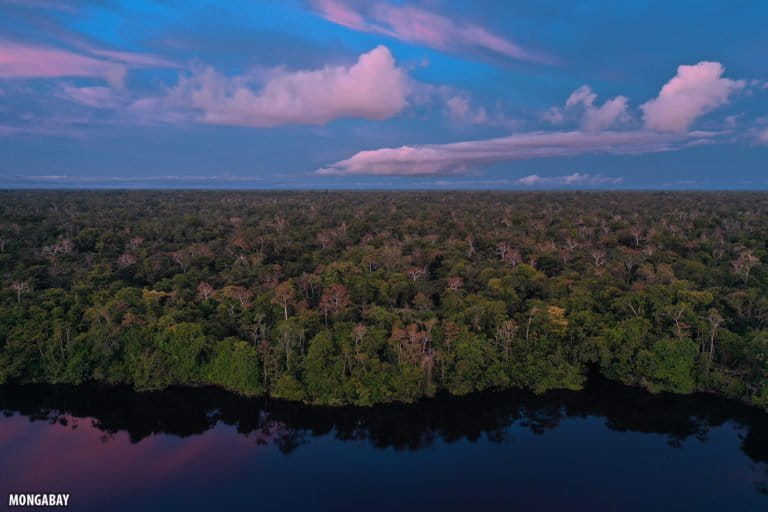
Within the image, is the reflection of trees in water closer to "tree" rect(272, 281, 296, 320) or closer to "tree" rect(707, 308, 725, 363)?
"tree" rect(707, 308, 725, 363)

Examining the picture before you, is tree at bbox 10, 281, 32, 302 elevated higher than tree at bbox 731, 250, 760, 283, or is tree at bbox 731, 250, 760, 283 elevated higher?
tree at bbox 731, 250, 760, 283

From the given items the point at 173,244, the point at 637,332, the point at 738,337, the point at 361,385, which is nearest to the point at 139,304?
the point at 361,385

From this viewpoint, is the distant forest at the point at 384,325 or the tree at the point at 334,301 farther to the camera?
the tree at the point at 334,301

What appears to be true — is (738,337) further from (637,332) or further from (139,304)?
(139,304)

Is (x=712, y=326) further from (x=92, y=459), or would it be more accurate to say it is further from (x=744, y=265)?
(x=92, y=459)

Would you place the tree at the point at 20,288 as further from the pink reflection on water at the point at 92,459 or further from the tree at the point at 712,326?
the tree at the point at 712,326

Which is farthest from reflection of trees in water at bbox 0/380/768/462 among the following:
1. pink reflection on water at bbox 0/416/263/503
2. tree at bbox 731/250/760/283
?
tree at bbox 731/250/760/283

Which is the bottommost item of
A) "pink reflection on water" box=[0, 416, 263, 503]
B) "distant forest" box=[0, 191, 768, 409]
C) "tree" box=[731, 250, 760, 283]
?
"pink reflection on water" box=[0, 416, 263, 503]

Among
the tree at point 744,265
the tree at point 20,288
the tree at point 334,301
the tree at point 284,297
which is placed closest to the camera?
the tree at point 284,297

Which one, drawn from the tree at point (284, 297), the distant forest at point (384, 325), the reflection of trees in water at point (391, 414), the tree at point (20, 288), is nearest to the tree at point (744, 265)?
the distant forest at point (384, 325)
